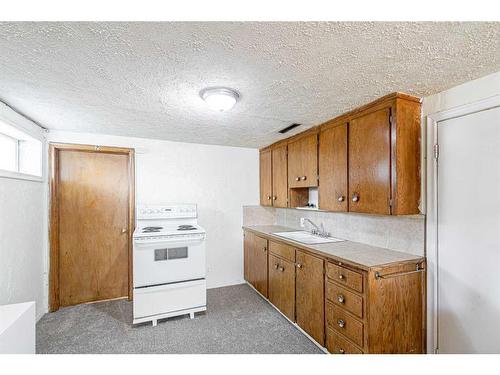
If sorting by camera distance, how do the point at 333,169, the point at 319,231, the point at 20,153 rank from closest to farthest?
the point at 333,169
the point at 20,153
the point at 319,231

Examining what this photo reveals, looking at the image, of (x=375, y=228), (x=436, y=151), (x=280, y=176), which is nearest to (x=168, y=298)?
(x=280, y=176)

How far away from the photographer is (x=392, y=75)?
4.80ft

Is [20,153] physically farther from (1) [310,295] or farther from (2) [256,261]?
A: (1) [310,295]

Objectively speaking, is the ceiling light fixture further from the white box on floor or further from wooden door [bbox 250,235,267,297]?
wooden door [bbox 250,235,267,297]

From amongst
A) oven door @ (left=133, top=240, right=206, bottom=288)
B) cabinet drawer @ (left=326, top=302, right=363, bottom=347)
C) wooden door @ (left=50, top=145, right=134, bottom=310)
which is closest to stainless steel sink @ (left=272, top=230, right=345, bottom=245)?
cabinet drawer @ (left=326, top=302, right=363, bottom=347)

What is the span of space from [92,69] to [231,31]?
89 centimetres

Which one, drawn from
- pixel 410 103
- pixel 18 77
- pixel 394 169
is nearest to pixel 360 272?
pixel 394 169

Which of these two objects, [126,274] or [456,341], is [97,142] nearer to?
[126,274]

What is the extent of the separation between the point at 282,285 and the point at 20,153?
3123mm

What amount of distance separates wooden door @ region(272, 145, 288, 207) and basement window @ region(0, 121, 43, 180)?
8.84 ft

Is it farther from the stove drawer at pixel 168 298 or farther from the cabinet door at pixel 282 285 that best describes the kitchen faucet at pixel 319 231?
the stove drawer at pixel 168 298

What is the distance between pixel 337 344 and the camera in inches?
73.4
